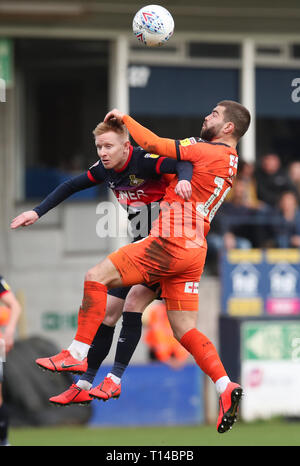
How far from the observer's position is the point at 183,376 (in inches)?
570

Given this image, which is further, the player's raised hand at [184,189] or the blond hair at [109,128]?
the blond hair at [109,128]

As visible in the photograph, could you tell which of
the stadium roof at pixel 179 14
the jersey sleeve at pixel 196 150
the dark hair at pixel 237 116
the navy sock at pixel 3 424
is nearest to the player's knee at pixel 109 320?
the jersey sleeve at pixel 196 150

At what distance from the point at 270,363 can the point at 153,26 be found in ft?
25.4

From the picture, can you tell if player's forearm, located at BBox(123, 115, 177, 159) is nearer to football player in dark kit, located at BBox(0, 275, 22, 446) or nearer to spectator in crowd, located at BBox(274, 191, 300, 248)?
football player in dark kit, located at BBox(0, 275, 22, 446)

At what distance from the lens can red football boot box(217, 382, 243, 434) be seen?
6.70 meters

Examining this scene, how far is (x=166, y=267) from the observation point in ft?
22.1

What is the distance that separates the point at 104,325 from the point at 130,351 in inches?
10.8

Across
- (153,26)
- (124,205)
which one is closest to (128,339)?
(124,205)

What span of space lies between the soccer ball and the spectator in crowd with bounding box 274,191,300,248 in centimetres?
750

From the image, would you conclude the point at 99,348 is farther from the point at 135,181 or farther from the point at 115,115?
the point at 115,115

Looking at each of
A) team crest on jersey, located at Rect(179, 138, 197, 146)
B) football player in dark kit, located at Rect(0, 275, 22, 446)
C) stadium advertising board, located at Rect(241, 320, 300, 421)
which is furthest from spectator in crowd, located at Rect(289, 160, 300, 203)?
team crest on jersey, located at Rect(179, 138, 197, 146)

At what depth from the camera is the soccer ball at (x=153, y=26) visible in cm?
697

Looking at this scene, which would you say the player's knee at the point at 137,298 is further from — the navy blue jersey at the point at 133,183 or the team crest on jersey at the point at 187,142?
the team crest on jersey at the point at 187,142

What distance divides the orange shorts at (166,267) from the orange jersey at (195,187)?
0.08 metres
